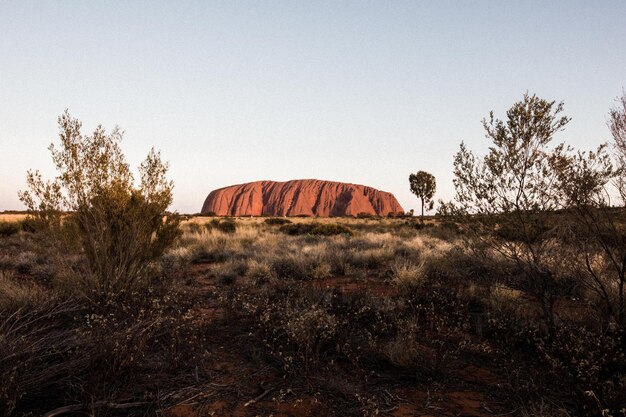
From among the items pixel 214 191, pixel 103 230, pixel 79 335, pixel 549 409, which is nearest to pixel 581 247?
pixel 549 409

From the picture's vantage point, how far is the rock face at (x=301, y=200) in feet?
416

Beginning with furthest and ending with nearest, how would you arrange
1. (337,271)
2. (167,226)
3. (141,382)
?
1. (337,271)
2. (167,226)
3. (141,382)

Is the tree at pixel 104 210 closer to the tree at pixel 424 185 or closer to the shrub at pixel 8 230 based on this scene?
the shrub at pixel 8 230

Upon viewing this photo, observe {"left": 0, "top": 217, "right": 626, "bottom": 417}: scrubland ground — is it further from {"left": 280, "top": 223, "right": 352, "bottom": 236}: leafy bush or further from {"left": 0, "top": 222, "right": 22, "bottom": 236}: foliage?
{"left": 0, "top": 222, "right": 22, "bottom": 236}: foliage

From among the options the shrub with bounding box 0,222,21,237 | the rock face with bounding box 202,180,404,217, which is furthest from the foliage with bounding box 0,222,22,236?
the rock face with bounding box 202,180,404,217

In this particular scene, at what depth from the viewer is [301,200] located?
131000 mm

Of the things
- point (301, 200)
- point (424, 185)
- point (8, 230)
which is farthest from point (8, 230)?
point (301, 200)

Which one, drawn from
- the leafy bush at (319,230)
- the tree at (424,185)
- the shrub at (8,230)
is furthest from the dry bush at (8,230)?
the tree at (424,185)

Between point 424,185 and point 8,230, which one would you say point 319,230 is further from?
point 424,185

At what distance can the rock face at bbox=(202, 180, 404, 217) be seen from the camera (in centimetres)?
12688

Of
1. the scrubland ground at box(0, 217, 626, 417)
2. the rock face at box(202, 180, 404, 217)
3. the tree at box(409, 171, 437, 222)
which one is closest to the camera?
the scrubland ground at box(0, 217, 626, 417)

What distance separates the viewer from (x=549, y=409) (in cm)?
324

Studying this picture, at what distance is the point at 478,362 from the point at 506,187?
2413 mm

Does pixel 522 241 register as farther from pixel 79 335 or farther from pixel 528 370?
pixel 79 335
